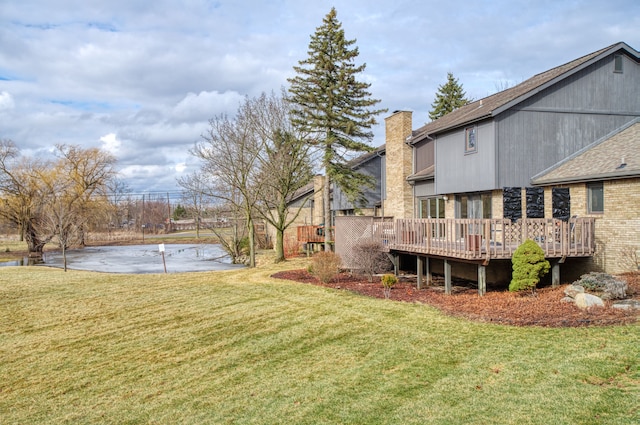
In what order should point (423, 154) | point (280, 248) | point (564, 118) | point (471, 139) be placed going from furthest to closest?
point (280, 248), point (423, 154), point (471, 139), point (564, 118)

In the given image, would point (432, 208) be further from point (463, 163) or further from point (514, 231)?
point (514, 231)

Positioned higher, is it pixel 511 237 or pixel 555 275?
pixel 511 237

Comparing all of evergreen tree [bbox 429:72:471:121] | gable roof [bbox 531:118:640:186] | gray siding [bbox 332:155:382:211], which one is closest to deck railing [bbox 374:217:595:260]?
gable roof [bbox 531:118:640:186]

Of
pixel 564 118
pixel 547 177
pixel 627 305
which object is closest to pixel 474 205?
pixel 547 177

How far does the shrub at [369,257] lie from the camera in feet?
54.6

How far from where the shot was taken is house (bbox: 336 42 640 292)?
1311 centimetres

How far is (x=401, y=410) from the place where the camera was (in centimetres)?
610

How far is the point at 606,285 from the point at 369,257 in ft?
25.5

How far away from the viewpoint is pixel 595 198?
1448cm

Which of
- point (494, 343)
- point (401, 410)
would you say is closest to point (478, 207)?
point (494, 343)

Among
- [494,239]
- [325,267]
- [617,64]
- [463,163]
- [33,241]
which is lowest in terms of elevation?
[325,267]

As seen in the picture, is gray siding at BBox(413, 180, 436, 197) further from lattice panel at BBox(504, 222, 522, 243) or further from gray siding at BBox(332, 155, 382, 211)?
lattice panel at BBox(504, 222, 522, 243)

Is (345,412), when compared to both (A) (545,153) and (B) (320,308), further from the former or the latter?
(A) (545,153)

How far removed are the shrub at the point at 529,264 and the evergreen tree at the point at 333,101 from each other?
1409 cm
